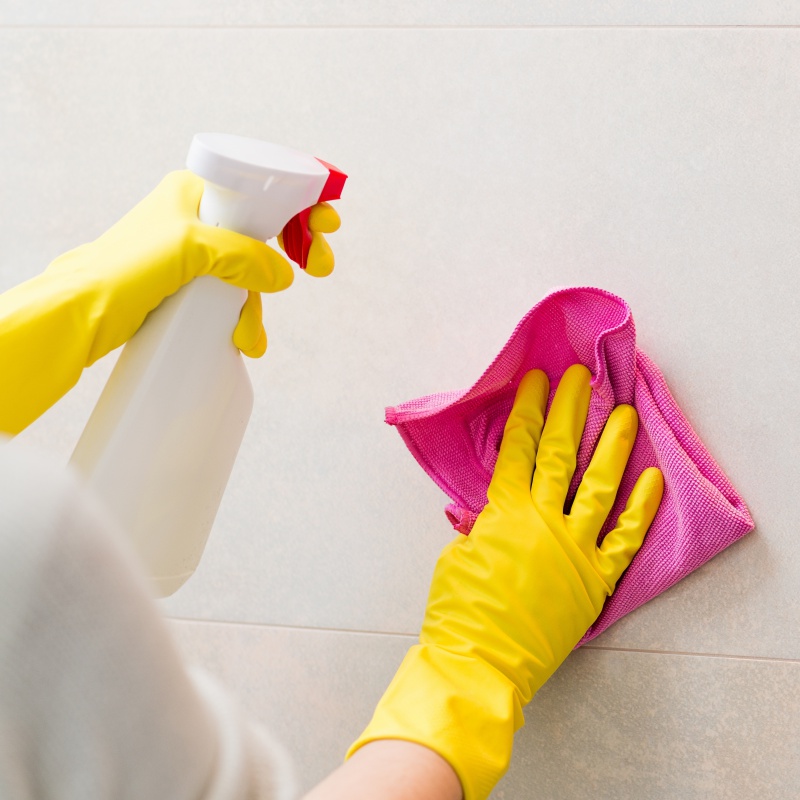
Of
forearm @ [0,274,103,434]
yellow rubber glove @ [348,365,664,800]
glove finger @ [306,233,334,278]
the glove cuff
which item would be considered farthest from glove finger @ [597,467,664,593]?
forearm @ [0,274,103,434]

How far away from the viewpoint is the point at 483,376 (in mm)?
708

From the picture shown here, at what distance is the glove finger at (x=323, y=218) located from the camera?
64 cm

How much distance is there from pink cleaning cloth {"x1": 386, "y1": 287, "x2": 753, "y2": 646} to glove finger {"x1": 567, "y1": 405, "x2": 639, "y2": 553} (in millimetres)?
11

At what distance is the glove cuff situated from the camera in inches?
25.3

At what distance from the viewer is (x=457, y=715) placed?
25.9 inches

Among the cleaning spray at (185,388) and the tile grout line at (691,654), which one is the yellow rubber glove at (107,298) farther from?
the tile grout line at (691,654)

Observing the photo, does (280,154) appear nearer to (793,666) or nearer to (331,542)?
(331,542)

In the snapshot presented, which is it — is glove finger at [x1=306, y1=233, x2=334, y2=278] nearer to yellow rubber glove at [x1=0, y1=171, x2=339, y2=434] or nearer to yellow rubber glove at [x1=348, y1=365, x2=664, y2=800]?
yellow rubber glove at [x1=0, y1=171, x2=339, y2=434]

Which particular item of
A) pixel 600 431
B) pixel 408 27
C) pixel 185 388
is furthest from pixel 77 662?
pixel 408 27

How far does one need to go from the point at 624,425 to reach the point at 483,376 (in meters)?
0.12

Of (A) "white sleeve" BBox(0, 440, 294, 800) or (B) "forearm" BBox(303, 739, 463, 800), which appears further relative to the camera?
(B) "forearm" BBox(303, 739, 463, 800)

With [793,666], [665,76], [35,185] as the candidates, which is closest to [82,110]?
[35,185]

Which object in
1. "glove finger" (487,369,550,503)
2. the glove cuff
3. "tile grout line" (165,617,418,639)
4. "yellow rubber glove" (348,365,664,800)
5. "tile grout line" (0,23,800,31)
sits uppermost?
"tile grout line" (0,23,800,31)

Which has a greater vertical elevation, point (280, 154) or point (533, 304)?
point (280, 154)
